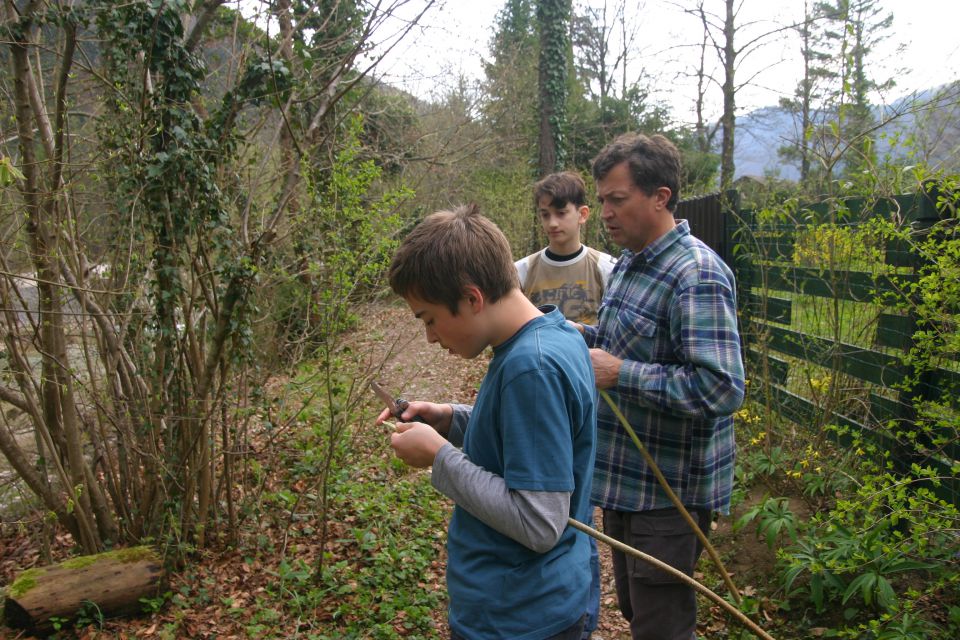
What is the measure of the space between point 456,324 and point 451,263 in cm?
15

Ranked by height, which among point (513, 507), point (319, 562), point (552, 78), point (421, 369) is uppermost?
point (552, 78)

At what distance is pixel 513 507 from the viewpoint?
139 centimetres

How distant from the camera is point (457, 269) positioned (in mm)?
1499

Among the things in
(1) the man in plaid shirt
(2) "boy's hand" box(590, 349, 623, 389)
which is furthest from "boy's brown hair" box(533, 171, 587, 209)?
(2) "boy's hand" box(590, 349, 623, 389)

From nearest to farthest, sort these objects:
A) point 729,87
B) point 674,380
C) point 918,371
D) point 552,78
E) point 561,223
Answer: point 674,380
point 918,371
point 561,223
point 552,78
point 729,87

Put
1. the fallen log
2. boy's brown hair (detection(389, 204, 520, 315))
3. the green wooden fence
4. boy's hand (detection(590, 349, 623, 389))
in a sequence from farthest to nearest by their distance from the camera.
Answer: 1. the fallen log
2. the green wooden fence
3. boy's hand (detection(590, 349, 623, 389))
4. boy's brown hair (detection(389, 204, 520, 315))

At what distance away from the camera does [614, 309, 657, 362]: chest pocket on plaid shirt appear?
2.21 m

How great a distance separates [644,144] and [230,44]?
414 cm

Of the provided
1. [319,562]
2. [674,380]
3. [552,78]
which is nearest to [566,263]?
[674,380]

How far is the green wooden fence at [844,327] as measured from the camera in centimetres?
329

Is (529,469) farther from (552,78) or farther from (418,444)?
(552,78)

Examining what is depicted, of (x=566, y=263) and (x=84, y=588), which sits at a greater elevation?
(x=566, y=263)

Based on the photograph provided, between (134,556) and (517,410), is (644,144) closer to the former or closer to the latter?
(517,410)

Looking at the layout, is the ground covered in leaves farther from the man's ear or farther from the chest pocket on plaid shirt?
the man's ear
